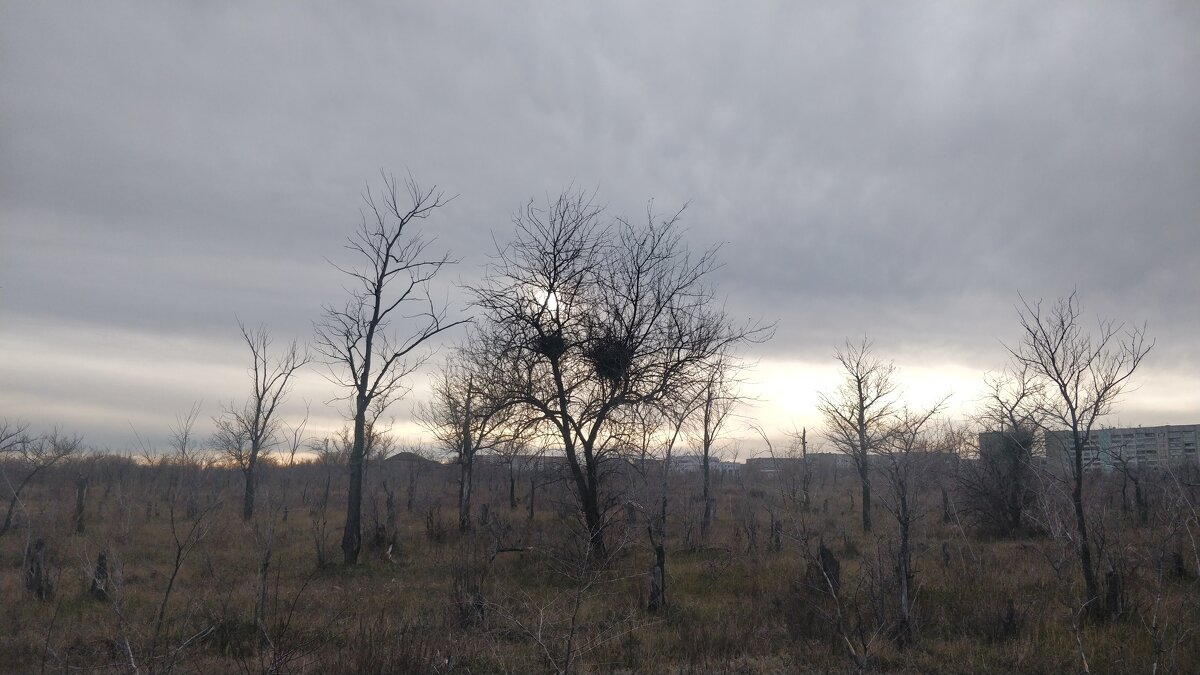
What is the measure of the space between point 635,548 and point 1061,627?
9.25 meters

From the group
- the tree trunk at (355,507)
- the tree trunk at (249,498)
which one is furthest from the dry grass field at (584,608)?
the tree trunk at (249,498)

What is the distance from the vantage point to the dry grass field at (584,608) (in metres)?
7.65

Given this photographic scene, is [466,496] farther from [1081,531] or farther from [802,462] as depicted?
[1081,531]

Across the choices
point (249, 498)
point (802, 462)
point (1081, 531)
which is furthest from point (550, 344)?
point (249, 498)

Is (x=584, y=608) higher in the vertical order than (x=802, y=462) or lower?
lower

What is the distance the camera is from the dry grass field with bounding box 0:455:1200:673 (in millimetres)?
7648

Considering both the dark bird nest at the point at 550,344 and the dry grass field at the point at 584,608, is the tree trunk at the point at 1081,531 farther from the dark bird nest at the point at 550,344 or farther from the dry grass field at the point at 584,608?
the dark bird nest at the point at 550,344

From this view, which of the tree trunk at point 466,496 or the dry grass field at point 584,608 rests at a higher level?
the tree trunk at point 466,496

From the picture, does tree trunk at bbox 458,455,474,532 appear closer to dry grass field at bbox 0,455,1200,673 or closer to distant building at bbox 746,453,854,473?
dry grass field at bbox 0,455,1200,673

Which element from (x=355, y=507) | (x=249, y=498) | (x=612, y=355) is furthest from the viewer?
(x=249, y=498)

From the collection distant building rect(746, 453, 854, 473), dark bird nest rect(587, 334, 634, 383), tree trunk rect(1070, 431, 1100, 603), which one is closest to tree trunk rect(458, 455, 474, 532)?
dark bird nest rect(587, 334, 634, 383)

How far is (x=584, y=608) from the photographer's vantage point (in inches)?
428

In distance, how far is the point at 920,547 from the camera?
17250 mm

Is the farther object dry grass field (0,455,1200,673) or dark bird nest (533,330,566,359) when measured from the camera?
dark bird nest (533,330,566,359)
